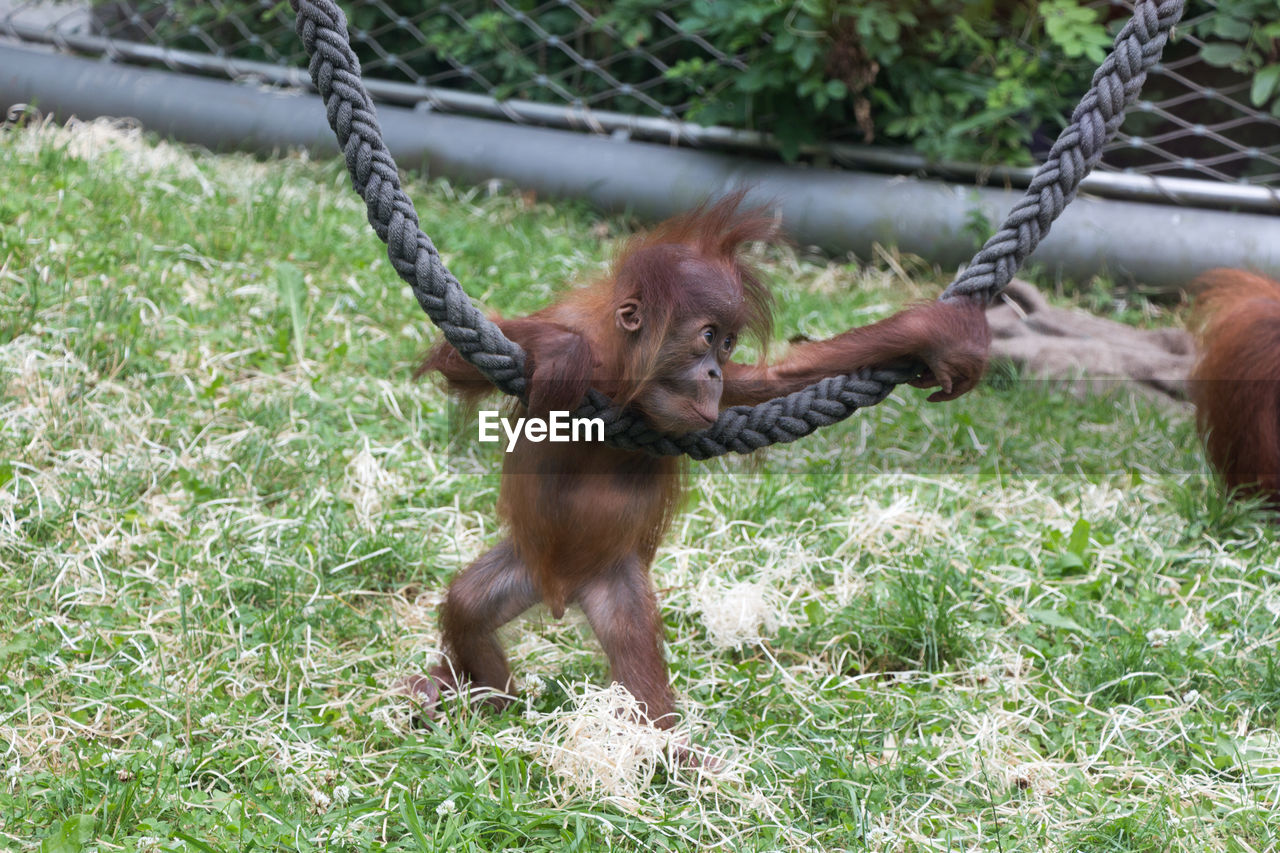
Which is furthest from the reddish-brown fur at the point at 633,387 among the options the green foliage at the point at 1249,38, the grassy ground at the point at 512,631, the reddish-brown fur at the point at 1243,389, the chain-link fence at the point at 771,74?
the green foliage at the point at 1249,38

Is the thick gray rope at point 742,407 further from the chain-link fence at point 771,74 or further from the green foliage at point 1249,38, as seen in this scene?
the green foliage at point 1249,38

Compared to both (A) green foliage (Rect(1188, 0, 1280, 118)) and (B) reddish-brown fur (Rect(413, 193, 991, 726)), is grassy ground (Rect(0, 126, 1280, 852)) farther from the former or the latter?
(A) green foliage (Rect(1188, 0, 1280, 118))

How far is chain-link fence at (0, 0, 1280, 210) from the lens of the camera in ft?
19.0

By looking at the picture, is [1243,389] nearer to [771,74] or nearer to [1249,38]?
[1249,38]

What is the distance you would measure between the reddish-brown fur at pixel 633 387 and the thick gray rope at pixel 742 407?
7 centimetres

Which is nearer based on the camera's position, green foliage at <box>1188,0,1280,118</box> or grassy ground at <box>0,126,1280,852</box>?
grassy ground at <box>0,126,1280,852</box>

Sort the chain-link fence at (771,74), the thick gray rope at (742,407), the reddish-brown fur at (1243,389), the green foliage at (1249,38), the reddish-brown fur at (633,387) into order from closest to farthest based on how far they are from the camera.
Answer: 1. the thick gray rope at (742,407)
2. the reddish-brown fur at (633,387)
3. the reddish-brown fur at (1243,389)
4. the green foliage at (1249,38)
5. the chain-link fence at (771,74)

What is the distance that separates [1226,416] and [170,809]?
328 cm

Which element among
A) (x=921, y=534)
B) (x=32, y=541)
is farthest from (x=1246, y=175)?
(x=32, y=541)

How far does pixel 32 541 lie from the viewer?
10.3 feet

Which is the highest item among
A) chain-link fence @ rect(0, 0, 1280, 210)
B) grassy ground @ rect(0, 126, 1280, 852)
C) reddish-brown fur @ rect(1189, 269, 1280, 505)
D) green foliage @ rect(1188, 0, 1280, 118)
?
green foliage @ rect(1188, 0, 1280, 118)

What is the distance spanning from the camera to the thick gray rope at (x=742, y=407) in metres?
2.23

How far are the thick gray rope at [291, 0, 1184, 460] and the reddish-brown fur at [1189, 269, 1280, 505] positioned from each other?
5.99ft

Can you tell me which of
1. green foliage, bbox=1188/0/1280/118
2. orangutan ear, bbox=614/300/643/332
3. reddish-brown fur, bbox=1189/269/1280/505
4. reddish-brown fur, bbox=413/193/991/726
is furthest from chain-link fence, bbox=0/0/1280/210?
orangutan ear, bbox=614/300/643/332
